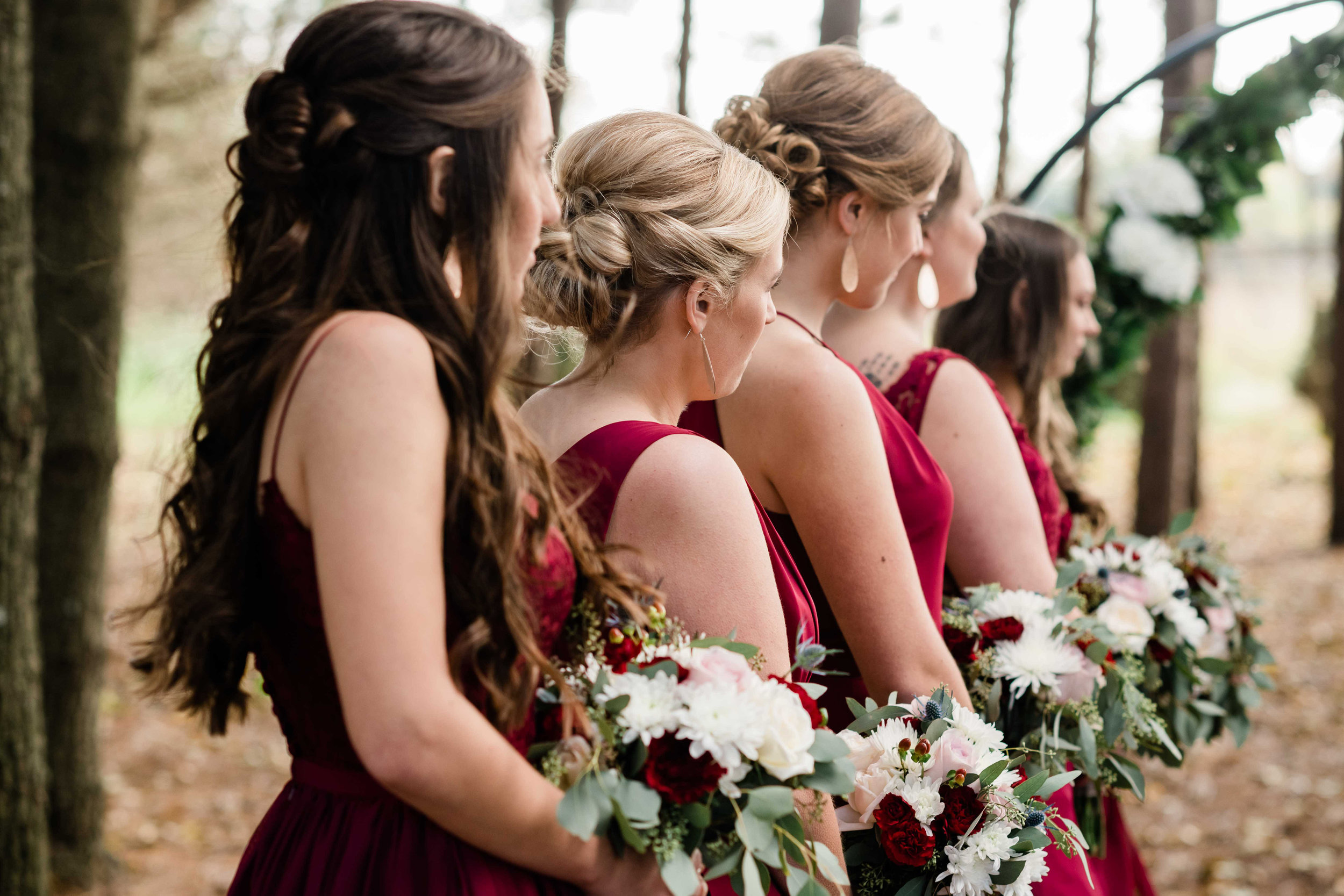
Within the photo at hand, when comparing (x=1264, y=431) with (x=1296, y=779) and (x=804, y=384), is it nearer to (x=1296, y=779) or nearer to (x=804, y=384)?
(x=1296, y=779)

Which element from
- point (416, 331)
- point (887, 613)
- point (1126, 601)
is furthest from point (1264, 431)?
point (416, 331)

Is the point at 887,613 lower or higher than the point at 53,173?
lower

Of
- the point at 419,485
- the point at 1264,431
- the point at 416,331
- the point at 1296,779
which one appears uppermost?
the point at 416,331

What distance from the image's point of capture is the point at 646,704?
1536 mm

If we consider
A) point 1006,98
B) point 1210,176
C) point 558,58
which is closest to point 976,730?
point 558,58

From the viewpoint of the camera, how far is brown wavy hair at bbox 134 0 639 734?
4.71 feet

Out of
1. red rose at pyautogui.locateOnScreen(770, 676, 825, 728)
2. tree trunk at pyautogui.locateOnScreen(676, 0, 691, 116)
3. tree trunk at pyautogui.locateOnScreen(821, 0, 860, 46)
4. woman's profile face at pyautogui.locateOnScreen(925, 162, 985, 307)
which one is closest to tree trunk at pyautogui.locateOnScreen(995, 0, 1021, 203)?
tree trunk at pyautogui.locateOnScreen(821, 0, 860, 46)

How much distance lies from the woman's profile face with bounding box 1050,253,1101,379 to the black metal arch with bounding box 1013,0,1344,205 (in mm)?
742

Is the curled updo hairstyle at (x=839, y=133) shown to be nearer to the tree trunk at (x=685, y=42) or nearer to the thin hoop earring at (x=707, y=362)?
the thin hoop earring at (x=707, y=362)

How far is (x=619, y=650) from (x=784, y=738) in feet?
0.94

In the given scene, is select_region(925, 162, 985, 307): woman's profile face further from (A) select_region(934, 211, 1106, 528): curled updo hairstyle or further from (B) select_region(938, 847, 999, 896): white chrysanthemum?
(B) select_region(938, 847, 999, 896): white chrysanthemum

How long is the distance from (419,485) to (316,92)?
1.96ft

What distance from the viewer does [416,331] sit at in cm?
138

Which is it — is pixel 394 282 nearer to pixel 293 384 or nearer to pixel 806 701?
pixel 293 384
